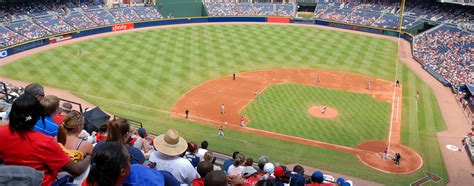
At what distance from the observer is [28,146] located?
17.2ft

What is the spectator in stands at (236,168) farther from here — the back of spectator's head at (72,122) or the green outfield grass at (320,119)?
the green outfield grass at (320,119)

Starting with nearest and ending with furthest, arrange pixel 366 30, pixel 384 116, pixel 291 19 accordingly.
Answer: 1. pixel 384 116
2. pixel 366 30
3. pixel 291 19

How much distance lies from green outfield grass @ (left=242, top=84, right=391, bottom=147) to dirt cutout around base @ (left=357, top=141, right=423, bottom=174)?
3.08 feet

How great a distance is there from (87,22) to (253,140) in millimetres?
38534

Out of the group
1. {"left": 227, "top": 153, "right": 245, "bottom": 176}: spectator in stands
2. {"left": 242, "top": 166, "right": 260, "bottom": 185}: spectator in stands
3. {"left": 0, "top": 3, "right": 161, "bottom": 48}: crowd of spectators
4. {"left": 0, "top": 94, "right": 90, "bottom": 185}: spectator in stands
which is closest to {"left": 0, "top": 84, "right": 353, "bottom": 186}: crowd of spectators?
{"left": 0, "top": 94, "right": 90, "bottom": 185}: spectator in stands

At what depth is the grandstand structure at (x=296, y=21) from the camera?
46.2 metres

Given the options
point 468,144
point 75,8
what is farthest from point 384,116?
point 75,8

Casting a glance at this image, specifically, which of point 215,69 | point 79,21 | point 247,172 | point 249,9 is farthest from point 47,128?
point 249,9

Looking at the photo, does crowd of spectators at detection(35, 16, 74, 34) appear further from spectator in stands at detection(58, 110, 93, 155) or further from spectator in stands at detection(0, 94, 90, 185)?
spectator in stands at detection(0, 94, 90, 185)

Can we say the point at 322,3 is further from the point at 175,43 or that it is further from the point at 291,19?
the point at 175,43

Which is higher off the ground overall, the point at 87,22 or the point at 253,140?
the point at 87,22

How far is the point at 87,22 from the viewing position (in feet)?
185

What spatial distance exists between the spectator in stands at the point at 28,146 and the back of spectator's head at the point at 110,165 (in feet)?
3.47

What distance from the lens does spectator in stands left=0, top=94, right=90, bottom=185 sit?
522cm
